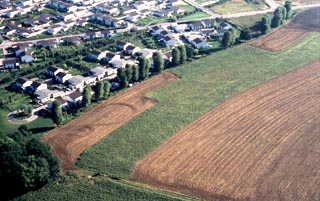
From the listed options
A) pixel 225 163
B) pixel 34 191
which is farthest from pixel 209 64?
pixel 34 191

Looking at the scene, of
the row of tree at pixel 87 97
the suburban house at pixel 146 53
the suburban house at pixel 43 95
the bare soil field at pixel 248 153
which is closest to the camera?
the bare soil field at pixel 248 153

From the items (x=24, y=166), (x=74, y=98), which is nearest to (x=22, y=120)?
(x=74, y=98)

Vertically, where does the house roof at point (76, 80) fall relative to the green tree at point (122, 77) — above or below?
below

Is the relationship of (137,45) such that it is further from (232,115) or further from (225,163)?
(225,163)

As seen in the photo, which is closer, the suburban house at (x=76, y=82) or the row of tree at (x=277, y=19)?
the suburban house at (x=76, y=82)

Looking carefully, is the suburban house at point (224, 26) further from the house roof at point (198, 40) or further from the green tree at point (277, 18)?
the house roof at point (198, 40)

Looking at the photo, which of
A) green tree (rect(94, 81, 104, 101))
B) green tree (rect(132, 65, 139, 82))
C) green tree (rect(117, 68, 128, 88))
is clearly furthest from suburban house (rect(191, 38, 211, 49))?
green tree (rect(94, 81, 104, 101))

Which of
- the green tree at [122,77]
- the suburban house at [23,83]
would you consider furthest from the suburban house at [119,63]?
the suburban house at [23,83]
